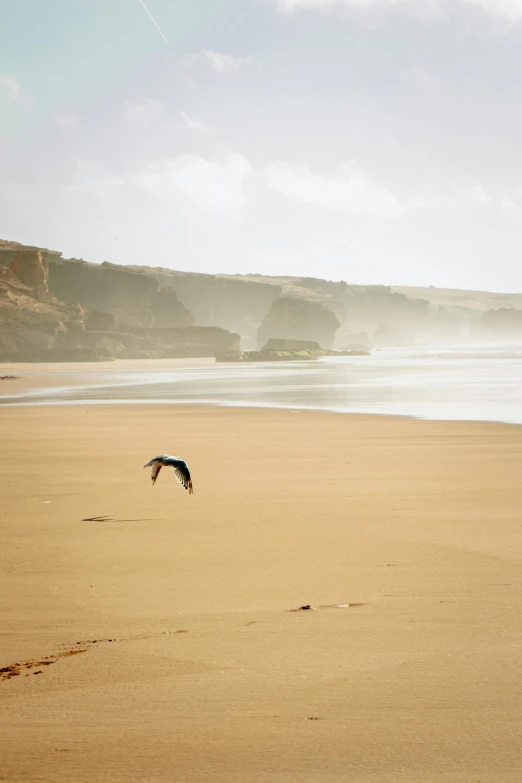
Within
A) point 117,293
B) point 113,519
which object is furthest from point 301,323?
point 113,519

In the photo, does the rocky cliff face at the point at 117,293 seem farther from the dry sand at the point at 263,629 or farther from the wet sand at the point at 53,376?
the dry sand at the point at 263,629

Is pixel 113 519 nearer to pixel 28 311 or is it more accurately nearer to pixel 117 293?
pixel 28 311

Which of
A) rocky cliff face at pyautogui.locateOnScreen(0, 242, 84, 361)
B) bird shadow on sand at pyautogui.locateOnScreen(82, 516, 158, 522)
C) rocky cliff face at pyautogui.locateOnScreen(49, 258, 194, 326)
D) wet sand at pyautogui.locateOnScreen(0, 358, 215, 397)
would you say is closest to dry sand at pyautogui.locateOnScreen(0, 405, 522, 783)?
bird shadow on sand at pyautogui.locateOnScreen(82, 516, 158, 522)

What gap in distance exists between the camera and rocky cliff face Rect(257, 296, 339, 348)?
182 meters

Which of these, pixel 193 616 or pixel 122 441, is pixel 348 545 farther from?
pixel 122 441

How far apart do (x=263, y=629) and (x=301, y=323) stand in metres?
177

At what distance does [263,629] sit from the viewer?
603 cm

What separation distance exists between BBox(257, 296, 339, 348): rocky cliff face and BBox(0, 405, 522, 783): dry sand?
169 meters

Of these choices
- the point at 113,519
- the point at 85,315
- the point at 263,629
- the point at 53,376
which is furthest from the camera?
the point at 85,315

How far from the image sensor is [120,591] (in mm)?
7102

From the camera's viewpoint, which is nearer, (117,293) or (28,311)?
(28,311)

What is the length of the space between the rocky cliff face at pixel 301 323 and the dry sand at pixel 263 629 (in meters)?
169

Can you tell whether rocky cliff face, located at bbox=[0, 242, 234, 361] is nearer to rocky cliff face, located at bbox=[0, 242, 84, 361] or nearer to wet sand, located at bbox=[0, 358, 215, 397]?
rocky cliff face, located at bbox=[0, 242, 84, 361]

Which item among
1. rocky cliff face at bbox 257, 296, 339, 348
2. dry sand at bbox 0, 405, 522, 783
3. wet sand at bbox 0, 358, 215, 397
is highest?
rocky cliff face at bbox 257, 296, 339, 348
